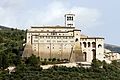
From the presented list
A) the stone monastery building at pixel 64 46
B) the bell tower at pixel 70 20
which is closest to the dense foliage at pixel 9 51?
the stone monastery building at pixel 64 46

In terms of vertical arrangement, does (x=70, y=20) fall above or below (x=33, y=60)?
above

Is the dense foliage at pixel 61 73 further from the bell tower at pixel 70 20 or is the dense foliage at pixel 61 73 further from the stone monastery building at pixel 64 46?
the bell tower at pixel 70 20

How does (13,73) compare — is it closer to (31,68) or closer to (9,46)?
(31,68)

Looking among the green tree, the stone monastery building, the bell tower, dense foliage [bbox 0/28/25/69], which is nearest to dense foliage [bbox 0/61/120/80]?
the green tree

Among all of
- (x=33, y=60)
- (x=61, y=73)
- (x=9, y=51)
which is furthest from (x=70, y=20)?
(x=61, y=73)

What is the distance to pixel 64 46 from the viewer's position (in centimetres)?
7050

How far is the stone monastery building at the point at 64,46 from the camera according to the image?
70.1 m

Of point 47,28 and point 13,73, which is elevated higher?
point 47,28

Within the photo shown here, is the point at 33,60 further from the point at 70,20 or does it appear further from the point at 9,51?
the point at 70,20

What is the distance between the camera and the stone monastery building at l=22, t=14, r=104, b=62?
230 feet

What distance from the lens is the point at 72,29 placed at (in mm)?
72875

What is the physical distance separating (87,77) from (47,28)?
13583 mm

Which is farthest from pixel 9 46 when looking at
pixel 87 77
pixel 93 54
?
pixel 87 77

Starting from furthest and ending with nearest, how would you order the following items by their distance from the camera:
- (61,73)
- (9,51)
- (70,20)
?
(70,20)
(9,51)
(61,73)
